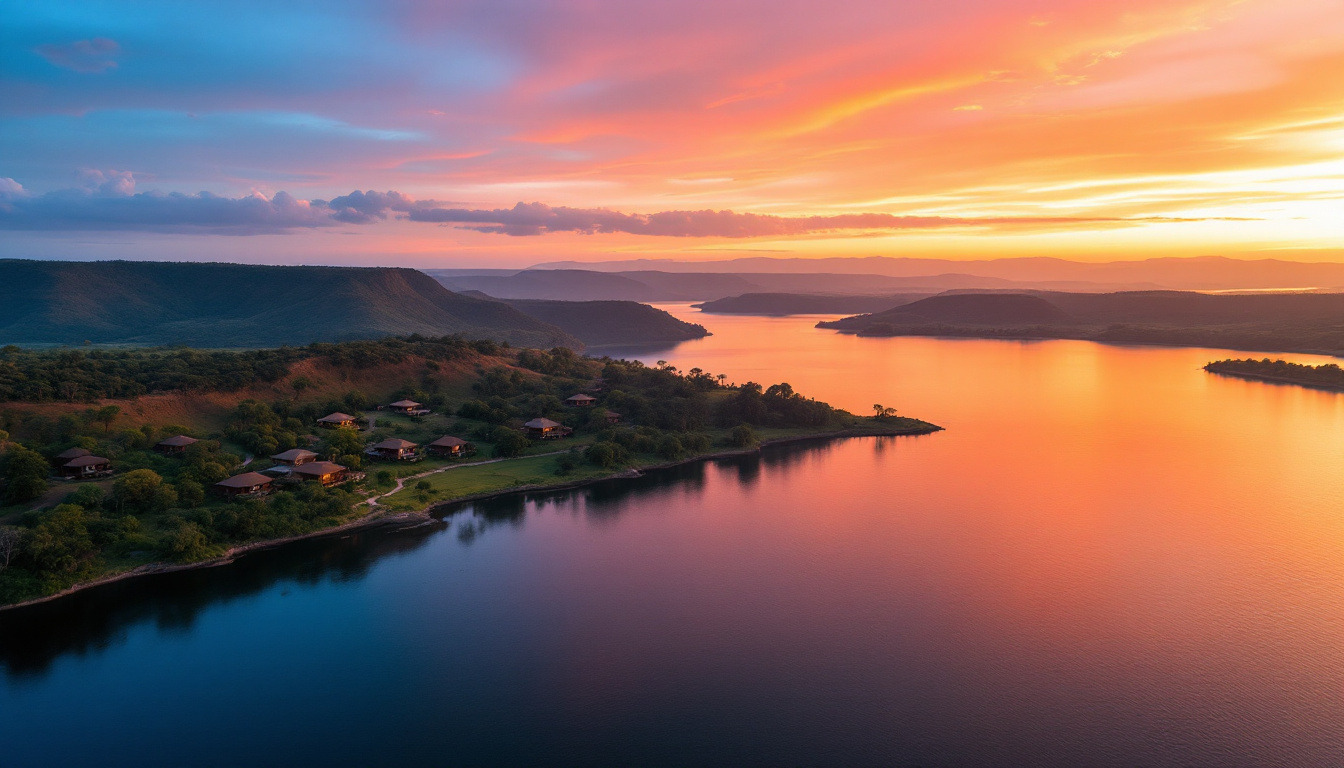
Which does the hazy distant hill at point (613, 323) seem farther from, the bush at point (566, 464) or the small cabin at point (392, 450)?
the small cabin at point (392, 450)

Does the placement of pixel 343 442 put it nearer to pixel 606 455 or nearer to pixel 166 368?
pixel 606 455

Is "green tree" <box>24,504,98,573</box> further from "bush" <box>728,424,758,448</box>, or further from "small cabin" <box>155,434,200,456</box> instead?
"bush" <box>728,424,758,448</box>

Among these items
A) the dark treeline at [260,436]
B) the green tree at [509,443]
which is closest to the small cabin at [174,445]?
the dark treeline at [260,436]

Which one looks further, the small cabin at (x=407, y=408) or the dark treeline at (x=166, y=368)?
the small cabin at (x=407, y=408)

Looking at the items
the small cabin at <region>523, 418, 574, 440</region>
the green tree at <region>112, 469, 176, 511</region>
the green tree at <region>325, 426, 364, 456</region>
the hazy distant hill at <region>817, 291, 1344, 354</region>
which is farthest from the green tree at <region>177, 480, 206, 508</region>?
the hazy distant hill at <region>817, 291, 1344, 354</region>

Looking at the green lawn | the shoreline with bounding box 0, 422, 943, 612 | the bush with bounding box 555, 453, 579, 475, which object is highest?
the bush with bounding box 555, 453, 579, 475

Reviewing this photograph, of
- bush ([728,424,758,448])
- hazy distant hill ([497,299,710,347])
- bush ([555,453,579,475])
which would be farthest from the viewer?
hazy distant hill ([497,299,710,347])
